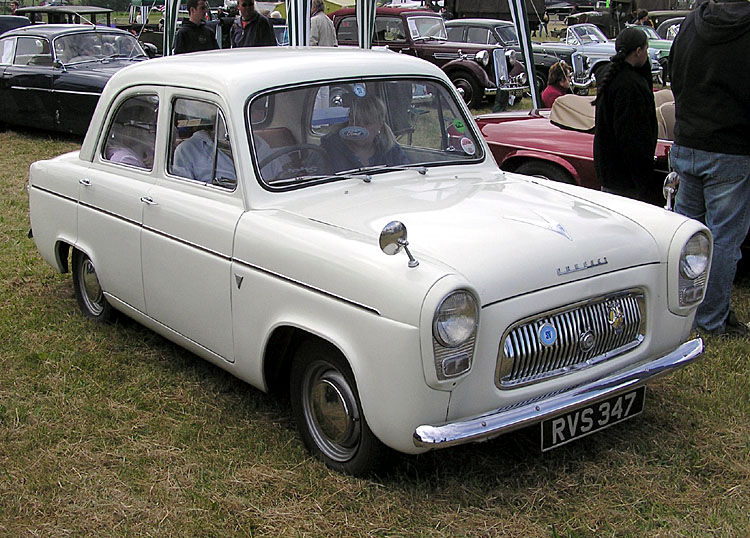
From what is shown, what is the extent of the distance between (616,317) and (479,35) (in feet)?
47.3

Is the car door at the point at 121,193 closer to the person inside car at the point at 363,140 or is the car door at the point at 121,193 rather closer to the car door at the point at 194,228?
the car door at the point at 194,228

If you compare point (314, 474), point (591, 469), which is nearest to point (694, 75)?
point (591, 469)

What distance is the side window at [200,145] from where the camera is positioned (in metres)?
3.71

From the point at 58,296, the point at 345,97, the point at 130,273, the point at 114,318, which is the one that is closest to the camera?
the point at 345,97

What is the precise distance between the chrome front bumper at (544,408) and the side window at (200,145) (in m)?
1.51

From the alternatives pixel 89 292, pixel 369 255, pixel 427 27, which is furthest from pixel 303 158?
pixel 427 27

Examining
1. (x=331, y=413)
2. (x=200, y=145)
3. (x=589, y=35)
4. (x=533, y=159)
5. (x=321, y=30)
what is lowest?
(x=331, y=413)

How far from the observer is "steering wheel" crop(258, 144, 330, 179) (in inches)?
144

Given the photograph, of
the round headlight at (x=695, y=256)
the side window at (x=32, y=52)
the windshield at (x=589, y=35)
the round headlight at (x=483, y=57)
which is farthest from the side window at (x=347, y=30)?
the round headlight at (x=695, y=256)

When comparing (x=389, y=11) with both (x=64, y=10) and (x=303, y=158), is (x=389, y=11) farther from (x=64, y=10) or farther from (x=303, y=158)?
(x=303, y=158)

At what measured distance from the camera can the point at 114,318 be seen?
191 inches

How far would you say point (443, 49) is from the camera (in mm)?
15945

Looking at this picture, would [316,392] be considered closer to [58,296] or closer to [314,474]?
[314,474]

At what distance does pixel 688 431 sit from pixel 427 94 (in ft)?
6.63
